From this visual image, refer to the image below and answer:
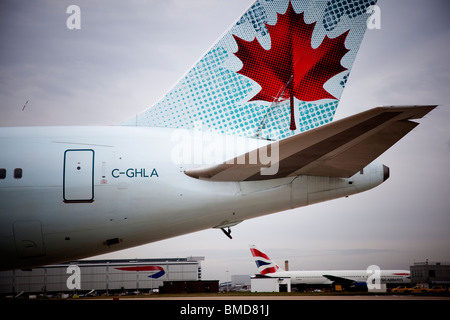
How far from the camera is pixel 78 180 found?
833 centimetres

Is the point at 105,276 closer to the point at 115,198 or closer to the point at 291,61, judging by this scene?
the point at 115,198

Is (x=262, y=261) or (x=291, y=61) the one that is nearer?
(x=291, y=61)

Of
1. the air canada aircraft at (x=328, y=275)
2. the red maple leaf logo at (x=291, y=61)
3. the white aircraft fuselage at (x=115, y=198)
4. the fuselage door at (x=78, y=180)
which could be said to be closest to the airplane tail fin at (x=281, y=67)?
the red maple leaf logo at (x=291, y=61)

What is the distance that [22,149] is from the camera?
888 cm

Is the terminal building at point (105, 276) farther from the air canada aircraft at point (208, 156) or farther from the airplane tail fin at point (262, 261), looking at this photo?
the air canada aircraft at point (208, 156)

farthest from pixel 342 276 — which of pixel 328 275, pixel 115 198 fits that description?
pixel 115 198

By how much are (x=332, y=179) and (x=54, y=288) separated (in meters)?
58.4

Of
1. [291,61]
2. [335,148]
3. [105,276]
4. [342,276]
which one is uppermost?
[291,61]

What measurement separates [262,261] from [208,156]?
51.0 meters

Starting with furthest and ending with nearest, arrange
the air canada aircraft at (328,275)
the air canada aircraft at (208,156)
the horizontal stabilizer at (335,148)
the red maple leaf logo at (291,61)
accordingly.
Answer: the air canada aircraft at (328,275) → the red maple leaf logo at (291,61) → the air canada aircraft at (208,156) → the horizontal stabilizer at (335,148)

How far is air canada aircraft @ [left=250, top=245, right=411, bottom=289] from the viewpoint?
56.3 m

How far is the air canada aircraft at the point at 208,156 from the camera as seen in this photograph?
829 cm

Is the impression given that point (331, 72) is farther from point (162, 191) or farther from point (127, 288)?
point (127, 288)

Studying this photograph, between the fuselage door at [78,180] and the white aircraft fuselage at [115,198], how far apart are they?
0.06ft
